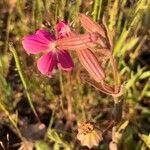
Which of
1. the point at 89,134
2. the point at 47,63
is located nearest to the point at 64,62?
the point at 47,63

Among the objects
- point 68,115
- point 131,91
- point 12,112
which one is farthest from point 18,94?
point 131,91

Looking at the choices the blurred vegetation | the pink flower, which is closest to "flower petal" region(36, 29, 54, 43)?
the pink flower

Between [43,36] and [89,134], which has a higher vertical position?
[43,36]

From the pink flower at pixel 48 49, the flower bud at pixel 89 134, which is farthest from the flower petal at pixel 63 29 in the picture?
the flower bud at pixel 89 134

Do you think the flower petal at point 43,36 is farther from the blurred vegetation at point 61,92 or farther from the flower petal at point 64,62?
the blurred vegetation at point 61,92

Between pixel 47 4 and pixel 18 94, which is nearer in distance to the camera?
pixel 47 4

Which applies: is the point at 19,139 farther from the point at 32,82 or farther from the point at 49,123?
the point at 32,82

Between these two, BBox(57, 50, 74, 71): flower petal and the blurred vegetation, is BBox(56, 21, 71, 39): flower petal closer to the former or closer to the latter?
BBox(57, 50, 74, 71): flower petal

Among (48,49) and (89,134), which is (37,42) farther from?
(89,134)
